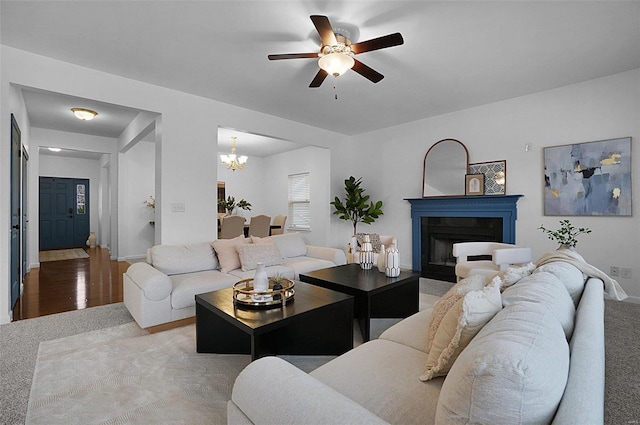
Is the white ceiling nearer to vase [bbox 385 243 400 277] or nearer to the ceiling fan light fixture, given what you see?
the ceiling fan light fixture

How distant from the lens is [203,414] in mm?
1645

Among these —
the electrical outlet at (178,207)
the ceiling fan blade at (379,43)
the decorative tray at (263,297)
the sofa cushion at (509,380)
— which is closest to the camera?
the sofa cushion at (509,380)

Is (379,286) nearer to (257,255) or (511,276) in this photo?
(511,276)

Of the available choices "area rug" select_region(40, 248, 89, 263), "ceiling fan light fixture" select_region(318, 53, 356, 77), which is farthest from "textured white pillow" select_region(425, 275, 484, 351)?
"area rug" select_region(40, 248, 89, 263)

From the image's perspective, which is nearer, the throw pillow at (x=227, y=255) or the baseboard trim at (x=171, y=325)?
the baseboard trim at (x=171, y=325)

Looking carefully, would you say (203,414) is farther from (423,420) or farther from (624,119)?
(624,119)

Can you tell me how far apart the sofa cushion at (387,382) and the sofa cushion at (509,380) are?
0.32 m

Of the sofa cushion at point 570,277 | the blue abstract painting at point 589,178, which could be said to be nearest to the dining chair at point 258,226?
the blue abstract painting at point 589,178

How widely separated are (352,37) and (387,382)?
108 inches

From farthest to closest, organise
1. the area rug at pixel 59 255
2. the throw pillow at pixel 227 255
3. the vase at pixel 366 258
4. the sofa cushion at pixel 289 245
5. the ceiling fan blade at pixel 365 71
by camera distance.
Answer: the area rug at pixel 59 255, the sofa cushion at pixel 289 245, the throw pillow at pixel 227 255, the vase at pixel 366 258, the ceiling fan blade at pixel 365 71

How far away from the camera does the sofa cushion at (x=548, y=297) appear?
3.49 ft

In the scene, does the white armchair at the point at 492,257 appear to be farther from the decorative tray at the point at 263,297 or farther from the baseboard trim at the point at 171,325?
the baseboard trim at the point at 171,325

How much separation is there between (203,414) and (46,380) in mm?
1170

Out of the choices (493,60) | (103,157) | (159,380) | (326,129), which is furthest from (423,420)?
(103,157)
